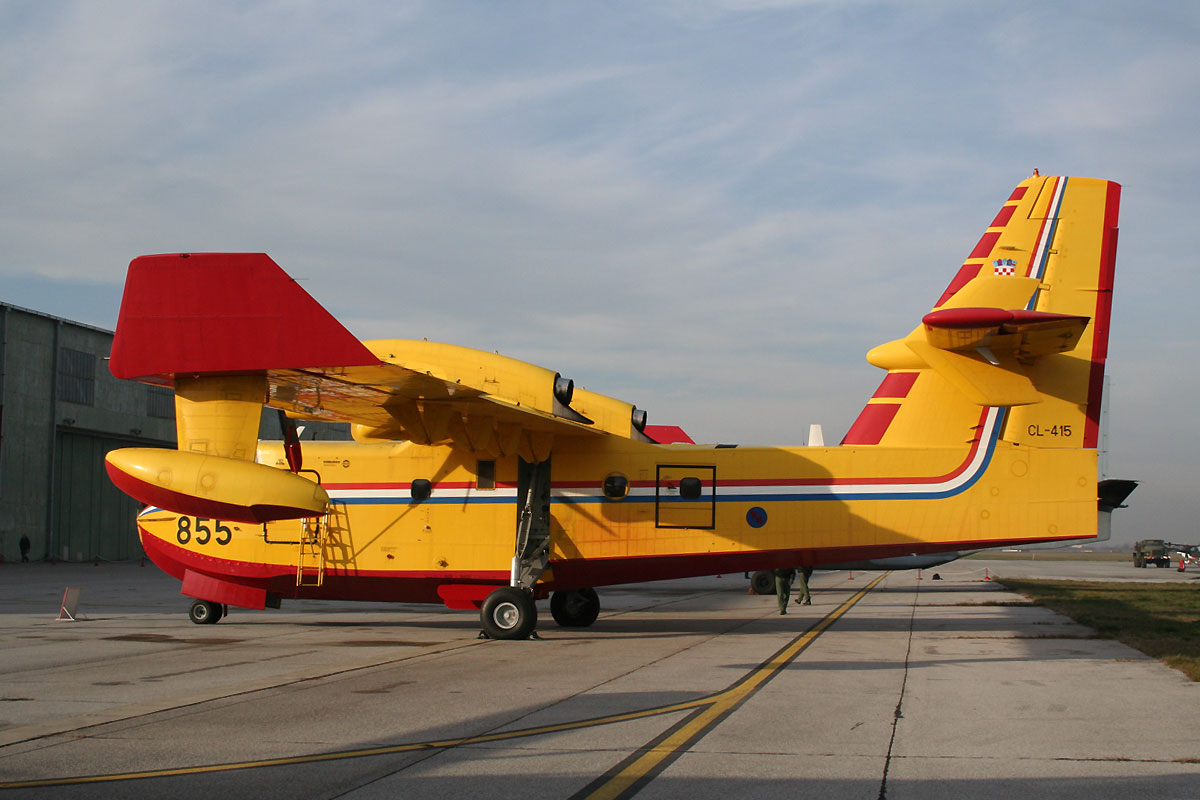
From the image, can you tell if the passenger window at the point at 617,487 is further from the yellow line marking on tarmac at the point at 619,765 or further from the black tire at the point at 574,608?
the yellow line marking on tarmac at the point at 619,765

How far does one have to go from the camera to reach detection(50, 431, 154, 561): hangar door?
43094 mm

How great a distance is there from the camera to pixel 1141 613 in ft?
67.0

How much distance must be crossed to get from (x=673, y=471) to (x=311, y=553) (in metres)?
6.28

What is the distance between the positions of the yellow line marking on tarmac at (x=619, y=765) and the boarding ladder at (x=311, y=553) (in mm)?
8560

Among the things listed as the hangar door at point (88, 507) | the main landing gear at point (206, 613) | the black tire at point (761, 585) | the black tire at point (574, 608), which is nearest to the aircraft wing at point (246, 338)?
the black tire at point (574, 608)

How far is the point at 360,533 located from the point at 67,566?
97.7 feet

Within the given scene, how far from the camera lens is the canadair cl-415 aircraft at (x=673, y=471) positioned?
14539 millimetres

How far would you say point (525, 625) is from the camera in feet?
49.4

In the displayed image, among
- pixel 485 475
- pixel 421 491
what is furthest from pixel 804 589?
pixel 421 491

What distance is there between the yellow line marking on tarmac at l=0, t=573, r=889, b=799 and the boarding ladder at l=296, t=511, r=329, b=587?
8560 mm

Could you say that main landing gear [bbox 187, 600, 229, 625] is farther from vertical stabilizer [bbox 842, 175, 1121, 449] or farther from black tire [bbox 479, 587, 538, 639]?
vertical stabilizer [bbox 842, 175, 1121, 449]

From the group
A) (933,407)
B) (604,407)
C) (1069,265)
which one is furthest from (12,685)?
(1069,265)

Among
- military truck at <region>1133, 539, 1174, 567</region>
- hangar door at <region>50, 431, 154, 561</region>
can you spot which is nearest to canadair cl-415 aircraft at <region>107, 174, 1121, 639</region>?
hangar door at <region>50, 431, 154, 561</region>

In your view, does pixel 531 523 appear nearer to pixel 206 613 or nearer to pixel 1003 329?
pixel 206 613
